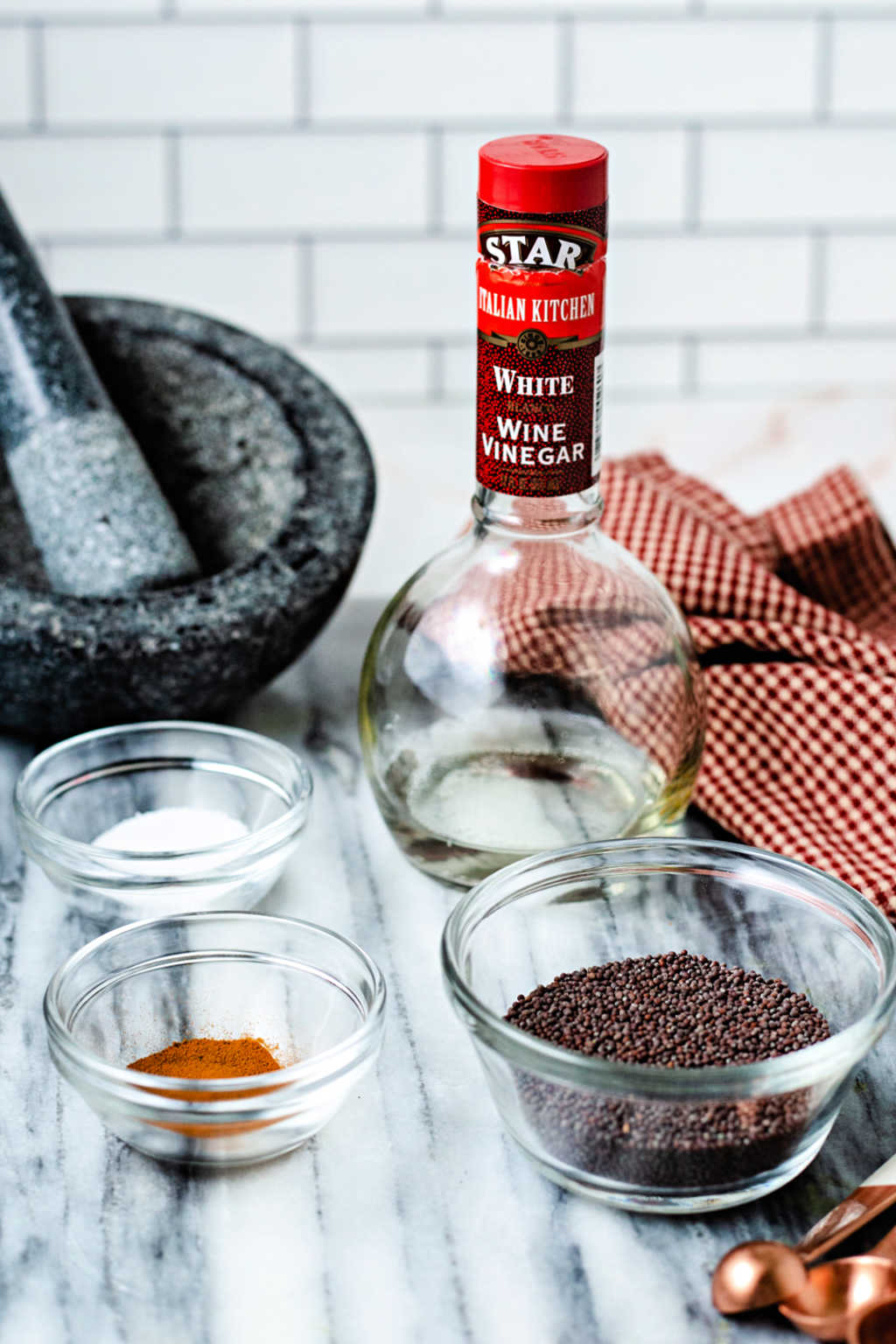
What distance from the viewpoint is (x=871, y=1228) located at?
0.67 metres

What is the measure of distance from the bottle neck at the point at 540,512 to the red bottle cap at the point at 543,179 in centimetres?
15

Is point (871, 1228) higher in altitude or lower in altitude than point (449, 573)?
lower

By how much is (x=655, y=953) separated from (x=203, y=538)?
1.60 ft

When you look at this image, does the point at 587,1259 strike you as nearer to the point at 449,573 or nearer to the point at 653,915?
the point at 653,915

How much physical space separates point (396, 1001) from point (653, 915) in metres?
0.14

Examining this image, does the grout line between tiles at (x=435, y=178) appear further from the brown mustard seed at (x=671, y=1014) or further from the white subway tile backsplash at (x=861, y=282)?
the brown mustard seed at (x=671, y=1014)

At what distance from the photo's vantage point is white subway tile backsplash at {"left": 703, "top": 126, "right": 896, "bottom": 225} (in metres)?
1.76

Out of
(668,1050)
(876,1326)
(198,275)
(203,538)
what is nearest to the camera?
(876,1326)

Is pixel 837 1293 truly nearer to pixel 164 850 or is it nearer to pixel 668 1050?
pixel 668 1050

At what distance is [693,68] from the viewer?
173 centimetres

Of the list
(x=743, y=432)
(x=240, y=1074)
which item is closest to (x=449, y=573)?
(x=240, y=1074)

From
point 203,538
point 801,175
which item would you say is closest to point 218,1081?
point 203,538

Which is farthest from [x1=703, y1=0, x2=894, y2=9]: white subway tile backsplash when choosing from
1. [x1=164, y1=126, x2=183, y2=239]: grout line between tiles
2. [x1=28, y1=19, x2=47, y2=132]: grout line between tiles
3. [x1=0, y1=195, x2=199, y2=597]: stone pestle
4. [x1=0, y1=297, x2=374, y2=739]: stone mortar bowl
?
[x1=0, y1=195, x2=199, y2=597]: stone pestle

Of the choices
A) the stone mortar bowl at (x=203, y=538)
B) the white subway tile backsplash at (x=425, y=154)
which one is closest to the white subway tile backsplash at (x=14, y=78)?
the white subway tile backsplash at (x=425, y=154)
